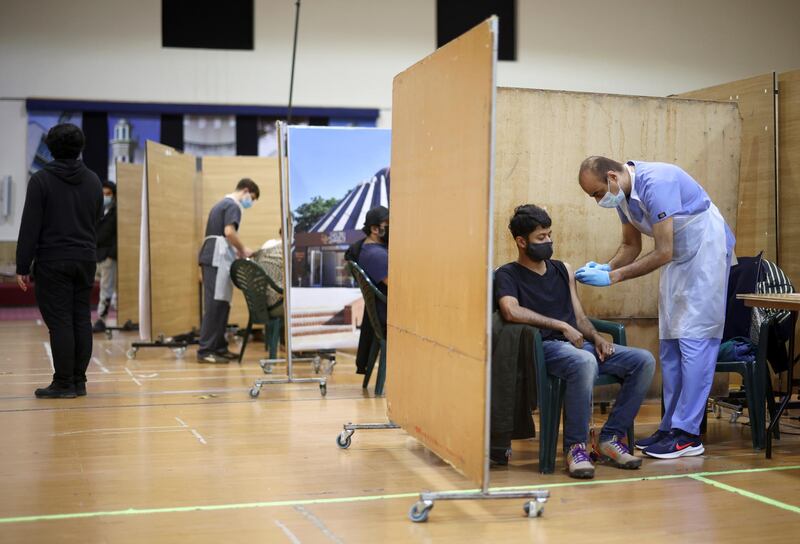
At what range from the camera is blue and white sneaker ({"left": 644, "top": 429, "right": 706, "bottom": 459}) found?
4055mm

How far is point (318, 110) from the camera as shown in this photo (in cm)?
1409

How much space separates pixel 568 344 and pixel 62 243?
9.80 ft

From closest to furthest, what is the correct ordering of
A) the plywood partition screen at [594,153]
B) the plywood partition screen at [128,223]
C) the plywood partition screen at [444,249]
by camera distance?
the plywood partition screen at [444,249], the plywood partition screen at [594,153], the plywood partition screen at [128,223]

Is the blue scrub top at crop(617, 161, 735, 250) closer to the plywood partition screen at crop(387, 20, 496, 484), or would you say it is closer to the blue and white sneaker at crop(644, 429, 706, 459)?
the blue and white sneaker at crop(644, 429, 706, 459)

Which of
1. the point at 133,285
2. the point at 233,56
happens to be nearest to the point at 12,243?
the point at 233,56

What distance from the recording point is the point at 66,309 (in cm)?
538

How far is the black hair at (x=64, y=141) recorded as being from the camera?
5367 mm

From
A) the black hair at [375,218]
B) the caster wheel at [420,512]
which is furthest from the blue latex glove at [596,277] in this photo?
the black hair at [375,218]

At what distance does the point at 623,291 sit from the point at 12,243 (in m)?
10.9

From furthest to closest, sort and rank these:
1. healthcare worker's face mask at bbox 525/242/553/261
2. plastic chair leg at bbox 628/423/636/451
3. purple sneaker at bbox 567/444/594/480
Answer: plastic chair leg at bbox 628/423/636/451 < healthcare worker's face mask at bbox 525/242/553/261 < purple sneaker at bbox 567/444/594/480

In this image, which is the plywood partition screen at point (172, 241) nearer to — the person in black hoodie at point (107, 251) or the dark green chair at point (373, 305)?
the person in black hoodie at point (107, 251)

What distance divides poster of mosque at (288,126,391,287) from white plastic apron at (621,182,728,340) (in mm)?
2782

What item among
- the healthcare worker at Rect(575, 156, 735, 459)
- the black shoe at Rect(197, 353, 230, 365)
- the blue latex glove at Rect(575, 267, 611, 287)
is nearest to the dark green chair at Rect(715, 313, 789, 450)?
the healthcare worker at Rect(575, 156, 735, 459)

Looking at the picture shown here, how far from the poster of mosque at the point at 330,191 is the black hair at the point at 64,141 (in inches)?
54.4
